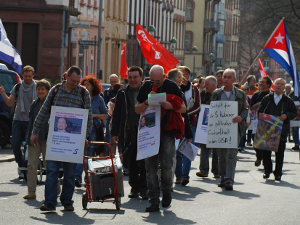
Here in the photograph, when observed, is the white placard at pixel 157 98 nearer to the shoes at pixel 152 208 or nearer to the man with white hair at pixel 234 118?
the shoes at pixel 152 208

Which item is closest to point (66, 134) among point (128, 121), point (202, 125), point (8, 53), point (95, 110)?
point (128, 121)

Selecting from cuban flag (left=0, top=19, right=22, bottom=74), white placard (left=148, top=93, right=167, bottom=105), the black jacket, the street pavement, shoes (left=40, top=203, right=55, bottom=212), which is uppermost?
cuban flag (left=0, top=19, right=22, bottom=74)

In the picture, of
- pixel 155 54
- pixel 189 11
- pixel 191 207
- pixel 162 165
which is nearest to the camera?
pixel 162 165

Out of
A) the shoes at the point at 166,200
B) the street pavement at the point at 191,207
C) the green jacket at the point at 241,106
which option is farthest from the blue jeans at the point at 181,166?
the shoes at the point at 166,200

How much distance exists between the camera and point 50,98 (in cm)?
978

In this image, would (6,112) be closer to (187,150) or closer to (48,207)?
(187,150)

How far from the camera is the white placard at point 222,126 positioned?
12750 millimetres

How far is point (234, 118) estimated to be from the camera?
12703 mm

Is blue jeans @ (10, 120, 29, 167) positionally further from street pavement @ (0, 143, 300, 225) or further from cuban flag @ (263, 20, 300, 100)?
cuban flag @ (263, 20, 300, 100)

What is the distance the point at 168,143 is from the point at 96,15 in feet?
110

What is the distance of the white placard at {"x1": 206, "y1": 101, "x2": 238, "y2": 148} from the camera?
12.8 meters

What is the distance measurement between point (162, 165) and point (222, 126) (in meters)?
3.05

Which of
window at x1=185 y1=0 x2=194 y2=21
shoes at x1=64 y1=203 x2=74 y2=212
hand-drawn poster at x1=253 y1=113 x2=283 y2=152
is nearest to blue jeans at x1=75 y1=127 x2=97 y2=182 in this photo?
shoes at x1=64 y1=203 x2=74 y2=212

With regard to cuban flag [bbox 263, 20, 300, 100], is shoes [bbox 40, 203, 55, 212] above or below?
below
